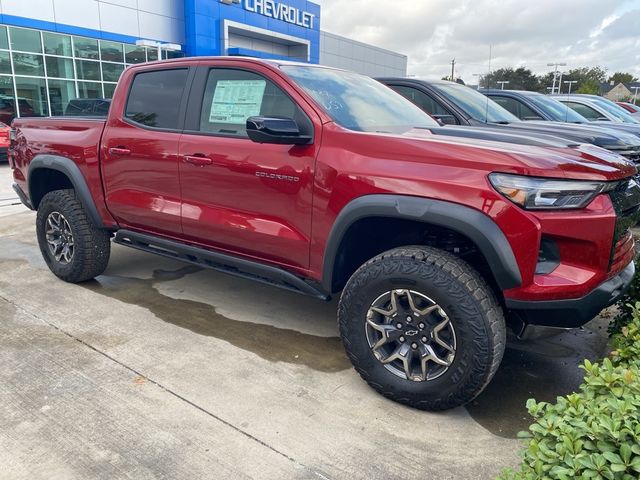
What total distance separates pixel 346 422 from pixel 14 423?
1.71 m

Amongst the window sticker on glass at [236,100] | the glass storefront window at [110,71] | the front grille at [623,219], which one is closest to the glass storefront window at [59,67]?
the glass storefront window at [110,71]

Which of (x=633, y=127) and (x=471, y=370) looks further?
(x=633, y=127)

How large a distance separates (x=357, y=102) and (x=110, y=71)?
22028mm

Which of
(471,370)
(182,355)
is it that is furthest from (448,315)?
(182,355)

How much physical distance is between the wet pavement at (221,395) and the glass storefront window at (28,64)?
17.4 m

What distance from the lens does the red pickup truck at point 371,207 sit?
252cm

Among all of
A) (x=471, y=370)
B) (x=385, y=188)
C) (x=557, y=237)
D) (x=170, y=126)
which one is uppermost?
(x=170, y=126)

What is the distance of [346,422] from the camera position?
277 centimetres

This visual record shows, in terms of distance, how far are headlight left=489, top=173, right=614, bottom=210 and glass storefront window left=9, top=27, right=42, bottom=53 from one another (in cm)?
2068

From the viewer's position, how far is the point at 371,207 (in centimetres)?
281

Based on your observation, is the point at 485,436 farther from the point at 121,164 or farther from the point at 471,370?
the point at 121,164

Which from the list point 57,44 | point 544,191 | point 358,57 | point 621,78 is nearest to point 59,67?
point 57,44

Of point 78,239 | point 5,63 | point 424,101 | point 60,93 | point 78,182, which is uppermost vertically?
point 5,63

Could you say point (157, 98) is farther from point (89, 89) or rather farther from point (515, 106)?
point (89, 89)
